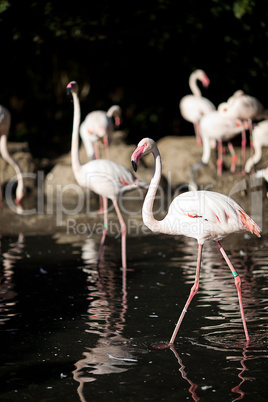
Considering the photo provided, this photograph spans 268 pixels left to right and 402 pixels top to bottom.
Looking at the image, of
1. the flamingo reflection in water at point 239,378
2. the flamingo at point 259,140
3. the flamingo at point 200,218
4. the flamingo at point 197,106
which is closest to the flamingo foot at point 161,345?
the flamingo reflection in water at point 239,378

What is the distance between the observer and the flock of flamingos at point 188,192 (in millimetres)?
4637

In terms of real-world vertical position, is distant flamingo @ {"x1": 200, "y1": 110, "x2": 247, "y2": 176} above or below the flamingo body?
above

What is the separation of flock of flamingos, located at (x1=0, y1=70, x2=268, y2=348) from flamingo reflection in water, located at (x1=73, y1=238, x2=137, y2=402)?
0.94ft

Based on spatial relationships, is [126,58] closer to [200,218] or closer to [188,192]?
[188,192]

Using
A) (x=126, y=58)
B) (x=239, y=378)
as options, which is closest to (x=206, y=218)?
(x=239, y=378)

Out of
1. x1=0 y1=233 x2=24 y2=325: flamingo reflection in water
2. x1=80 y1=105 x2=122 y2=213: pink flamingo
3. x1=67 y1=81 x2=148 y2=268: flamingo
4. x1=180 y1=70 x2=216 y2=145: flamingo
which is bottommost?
x1=0 y1=233 x2=24 y2=325: flamingo reflection in water

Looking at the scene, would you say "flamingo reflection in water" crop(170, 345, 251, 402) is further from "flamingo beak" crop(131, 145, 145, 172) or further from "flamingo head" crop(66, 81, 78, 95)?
"flamingo head" crop(66, 81, 78, 95)

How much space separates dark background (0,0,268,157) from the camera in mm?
10789

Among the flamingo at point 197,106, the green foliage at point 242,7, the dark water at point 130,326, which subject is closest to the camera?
the dark water at point 130,326

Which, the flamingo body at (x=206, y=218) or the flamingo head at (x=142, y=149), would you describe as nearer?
the flamingo head at (x=142, y=149)

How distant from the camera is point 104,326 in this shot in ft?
15.4

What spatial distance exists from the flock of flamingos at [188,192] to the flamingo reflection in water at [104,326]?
287mm

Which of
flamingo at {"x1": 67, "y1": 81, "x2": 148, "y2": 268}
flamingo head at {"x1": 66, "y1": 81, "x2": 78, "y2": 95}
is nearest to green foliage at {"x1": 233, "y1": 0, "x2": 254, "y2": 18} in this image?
flamingo head at {"x1": 66, "y1": 81, "x2": 78, "y2": 95}

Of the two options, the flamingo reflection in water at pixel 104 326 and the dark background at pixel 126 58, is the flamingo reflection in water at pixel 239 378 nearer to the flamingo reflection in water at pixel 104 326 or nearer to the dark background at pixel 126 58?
the flamingo reflection in water at pixel 104 326
